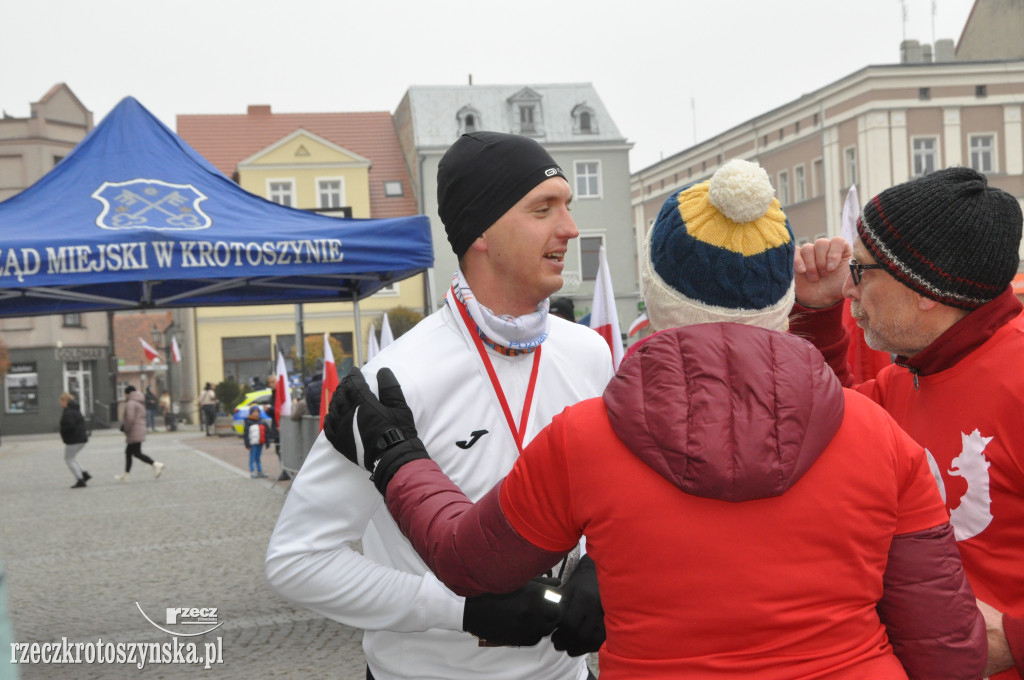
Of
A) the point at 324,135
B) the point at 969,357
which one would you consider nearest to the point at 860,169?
the point at 324,135

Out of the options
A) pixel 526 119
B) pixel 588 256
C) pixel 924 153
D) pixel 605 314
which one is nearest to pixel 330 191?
pixel 526 119

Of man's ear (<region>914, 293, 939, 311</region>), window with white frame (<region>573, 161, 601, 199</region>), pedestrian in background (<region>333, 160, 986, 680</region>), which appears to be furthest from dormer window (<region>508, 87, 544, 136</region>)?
pedestrian in background (<region>333, 160, 986, 680</region>)

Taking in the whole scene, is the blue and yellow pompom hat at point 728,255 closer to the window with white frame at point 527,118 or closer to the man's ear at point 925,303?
the man's ear at point 925,303

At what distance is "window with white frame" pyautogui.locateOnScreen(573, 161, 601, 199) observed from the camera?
1580 inches

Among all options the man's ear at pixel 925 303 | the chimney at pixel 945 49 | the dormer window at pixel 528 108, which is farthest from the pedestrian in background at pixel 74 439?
the chimney at pixel 945 49

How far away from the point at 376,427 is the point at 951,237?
1178 millimetres

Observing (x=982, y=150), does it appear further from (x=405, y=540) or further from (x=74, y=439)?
(x=405, y=540)

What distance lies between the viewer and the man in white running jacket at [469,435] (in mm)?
1906

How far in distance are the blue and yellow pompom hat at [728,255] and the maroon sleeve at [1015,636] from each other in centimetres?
79

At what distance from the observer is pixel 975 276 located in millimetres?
1857

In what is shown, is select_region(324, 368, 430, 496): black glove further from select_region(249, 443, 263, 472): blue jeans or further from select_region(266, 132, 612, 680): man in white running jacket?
select_region(249, 443, 263, 472): blue jeans

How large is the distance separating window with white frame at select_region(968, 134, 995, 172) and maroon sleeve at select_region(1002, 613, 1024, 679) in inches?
1513

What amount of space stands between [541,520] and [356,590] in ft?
2.08

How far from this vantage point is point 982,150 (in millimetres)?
36156
